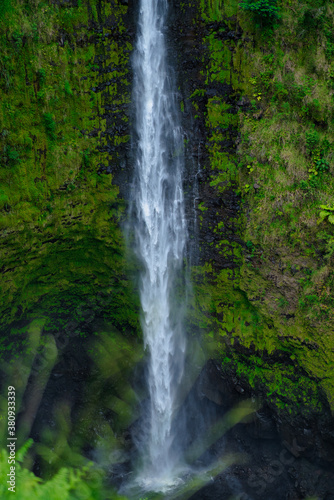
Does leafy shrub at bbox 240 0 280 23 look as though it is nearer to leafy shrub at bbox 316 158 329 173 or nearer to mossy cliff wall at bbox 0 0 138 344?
mossy cliff wall at bbox 0 0 138 344

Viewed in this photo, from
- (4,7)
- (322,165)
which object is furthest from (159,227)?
(4,7)

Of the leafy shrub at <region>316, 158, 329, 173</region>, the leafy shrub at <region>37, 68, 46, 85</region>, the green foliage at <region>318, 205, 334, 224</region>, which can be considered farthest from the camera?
the leafy shrub at <region>37, 68, 46, 85</region>

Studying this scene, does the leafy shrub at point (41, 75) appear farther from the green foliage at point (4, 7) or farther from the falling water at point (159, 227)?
the falling water at point (159, 227)

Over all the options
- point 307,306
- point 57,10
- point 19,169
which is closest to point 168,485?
point 307,306

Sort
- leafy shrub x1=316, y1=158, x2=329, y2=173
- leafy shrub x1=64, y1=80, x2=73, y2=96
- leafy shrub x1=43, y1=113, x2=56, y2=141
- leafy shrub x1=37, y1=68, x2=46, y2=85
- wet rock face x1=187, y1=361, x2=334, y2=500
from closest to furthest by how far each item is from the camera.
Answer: leafy shrub x1=316, y1=158, x2=329, y2=173, wet rock face x1=187, y1=361, x2=334, y2=500, leafy shrub x1=37, y1=68, x2=46, y2=85, leafy shrub x1=43, y1=113, x2=56, y2=141, leafy shrub x1=64, y1=80, x2=73, y2=96

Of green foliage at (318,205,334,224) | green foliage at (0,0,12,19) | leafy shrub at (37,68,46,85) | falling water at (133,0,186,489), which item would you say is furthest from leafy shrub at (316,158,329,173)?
green foliage at (0,0,12,19)

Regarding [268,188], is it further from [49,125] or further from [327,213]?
[49,125]

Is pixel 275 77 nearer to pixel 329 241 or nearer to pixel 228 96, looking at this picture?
pixel 228 96
